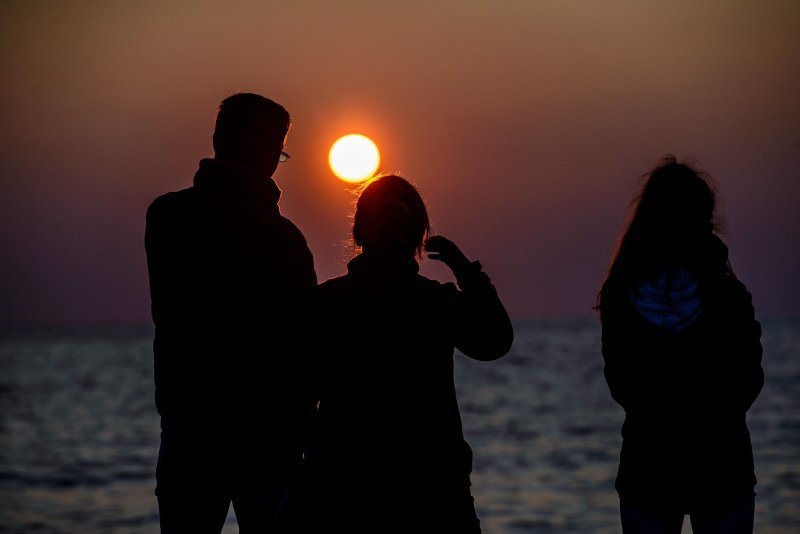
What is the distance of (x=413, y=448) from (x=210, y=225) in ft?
3.26

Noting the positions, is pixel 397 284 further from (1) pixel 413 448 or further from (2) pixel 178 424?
(2) pixel 178 424

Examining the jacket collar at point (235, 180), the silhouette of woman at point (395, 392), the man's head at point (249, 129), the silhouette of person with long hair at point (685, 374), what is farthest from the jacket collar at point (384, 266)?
the silhouette of person with long hair at point (685, 374)

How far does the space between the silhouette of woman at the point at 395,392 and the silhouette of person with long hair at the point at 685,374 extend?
1.96 ft

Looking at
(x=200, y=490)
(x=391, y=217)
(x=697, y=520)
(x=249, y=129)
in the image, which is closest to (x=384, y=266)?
(x=391, y=217)

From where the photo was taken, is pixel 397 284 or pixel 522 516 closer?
pixel 397 284

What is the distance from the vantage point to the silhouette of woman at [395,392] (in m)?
3.52

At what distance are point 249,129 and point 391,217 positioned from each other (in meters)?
0.59

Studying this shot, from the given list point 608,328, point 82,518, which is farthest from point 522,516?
point 608,328

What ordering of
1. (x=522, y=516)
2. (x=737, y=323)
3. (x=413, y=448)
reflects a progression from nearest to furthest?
(x=413, y=448) < (x=737, y=323) < (x=522, y=516)

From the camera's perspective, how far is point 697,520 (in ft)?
12.6

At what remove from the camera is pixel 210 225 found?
12.1ft

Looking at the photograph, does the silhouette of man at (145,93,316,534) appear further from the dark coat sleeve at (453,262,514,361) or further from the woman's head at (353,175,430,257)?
the dark coat sleeve at (453,262,514,361)

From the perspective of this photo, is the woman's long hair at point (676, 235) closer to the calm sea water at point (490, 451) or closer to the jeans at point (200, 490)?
the jeans at point (200, 490)

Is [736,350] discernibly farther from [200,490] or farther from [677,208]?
[200,490]
